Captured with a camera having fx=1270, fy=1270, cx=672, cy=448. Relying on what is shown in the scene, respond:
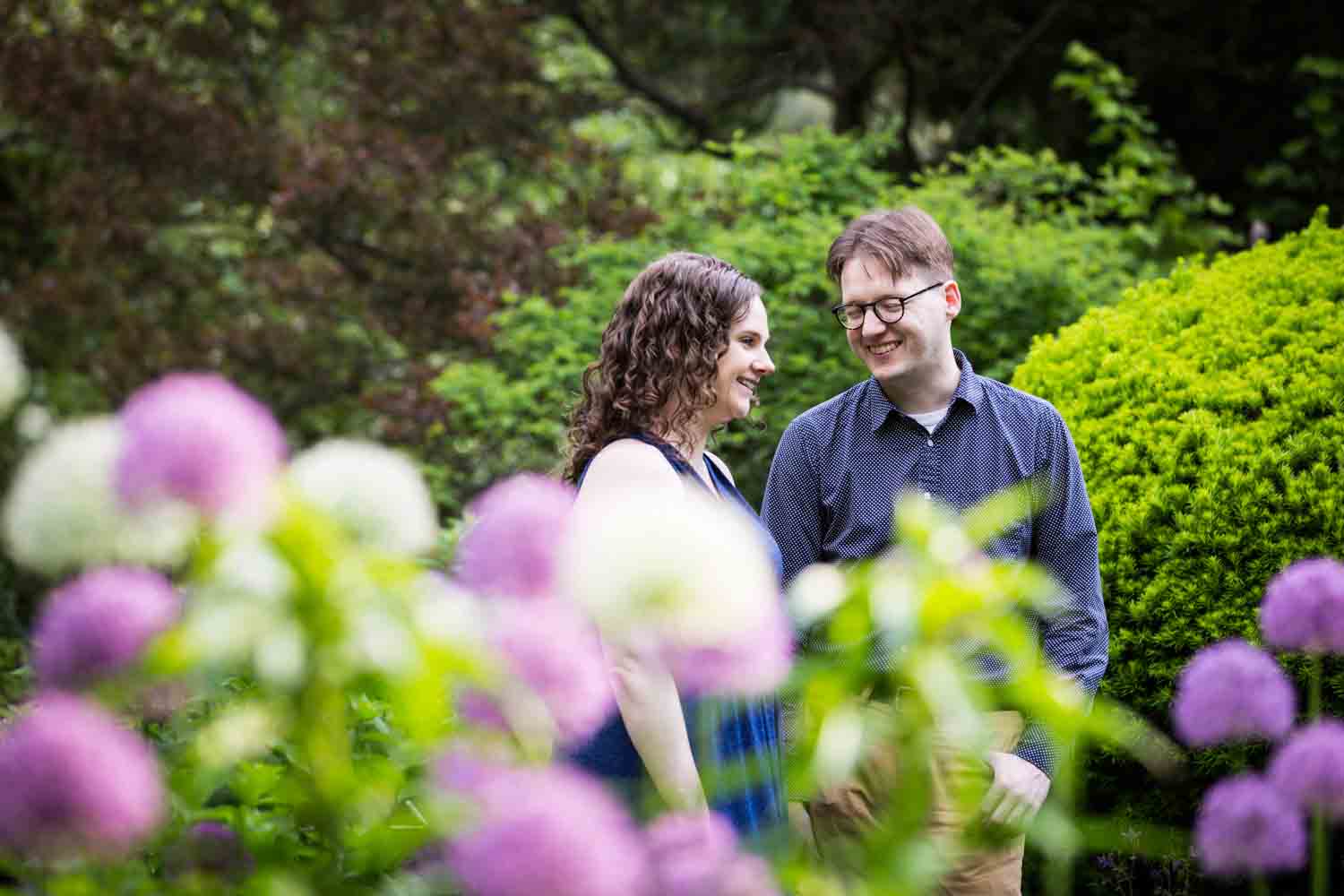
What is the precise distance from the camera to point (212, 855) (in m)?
1.37

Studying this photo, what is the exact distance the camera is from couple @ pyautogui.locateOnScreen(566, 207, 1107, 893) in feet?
8.38

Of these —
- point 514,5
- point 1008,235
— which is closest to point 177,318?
point 514,5

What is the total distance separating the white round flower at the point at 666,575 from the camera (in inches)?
36.2

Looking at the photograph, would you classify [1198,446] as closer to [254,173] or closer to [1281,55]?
[1281,55]

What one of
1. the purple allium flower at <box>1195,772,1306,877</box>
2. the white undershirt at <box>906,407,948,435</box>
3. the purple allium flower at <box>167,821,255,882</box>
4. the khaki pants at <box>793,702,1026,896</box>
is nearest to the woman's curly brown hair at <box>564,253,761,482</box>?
the white undershirt at <box>906,407,948,435</box>

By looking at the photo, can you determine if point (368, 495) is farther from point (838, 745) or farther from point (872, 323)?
point (872, 323)

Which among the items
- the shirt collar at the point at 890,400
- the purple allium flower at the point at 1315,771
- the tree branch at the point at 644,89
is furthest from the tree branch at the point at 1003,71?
the purple allium flower at the point at 1315,771

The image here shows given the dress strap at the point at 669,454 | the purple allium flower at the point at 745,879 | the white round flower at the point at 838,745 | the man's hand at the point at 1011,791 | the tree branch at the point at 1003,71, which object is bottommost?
the man's hand at the point at 1011,791

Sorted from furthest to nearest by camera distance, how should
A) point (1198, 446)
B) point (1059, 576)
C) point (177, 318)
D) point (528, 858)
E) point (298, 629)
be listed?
point (177, 318) < point (1198, 446) < point (1059, 576) < point (298, 629) < point (528, 858)

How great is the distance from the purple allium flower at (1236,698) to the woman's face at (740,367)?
1.38m

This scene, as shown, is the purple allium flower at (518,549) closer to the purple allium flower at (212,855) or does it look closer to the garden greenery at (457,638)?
the garden greenery at (457,638)

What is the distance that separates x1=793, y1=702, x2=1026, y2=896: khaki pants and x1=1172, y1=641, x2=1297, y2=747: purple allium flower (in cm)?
125

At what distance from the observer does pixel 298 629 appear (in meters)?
0.92

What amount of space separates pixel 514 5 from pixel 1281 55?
18.4 feet
